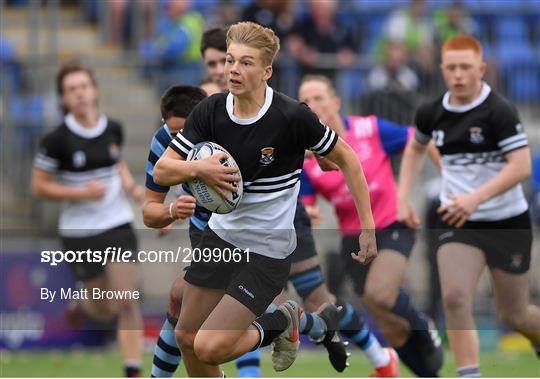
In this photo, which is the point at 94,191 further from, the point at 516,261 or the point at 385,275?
the point at 516,261

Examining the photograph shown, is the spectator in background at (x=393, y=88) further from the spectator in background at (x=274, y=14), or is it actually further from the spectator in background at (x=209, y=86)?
the spectator in background at (x=209, y=86)

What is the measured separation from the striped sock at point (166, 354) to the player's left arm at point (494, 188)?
202cm

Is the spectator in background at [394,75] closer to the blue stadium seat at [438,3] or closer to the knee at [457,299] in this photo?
the blue stadium seat at [438,3]

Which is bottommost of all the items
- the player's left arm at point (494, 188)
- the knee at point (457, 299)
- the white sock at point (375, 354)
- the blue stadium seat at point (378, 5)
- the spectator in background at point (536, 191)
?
the spectator in background at point (536, 191)

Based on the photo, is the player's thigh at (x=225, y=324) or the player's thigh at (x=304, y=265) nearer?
the player's thigh at (x=225, y=324)

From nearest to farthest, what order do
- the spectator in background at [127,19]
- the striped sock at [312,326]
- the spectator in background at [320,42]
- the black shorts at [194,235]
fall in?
the black shorts at [194,235], the striped sock at [312,326], the spectator in background at [320,42], the spectator in background at [127,19]

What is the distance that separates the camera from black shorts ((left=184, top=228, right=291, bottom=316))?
7398 mm

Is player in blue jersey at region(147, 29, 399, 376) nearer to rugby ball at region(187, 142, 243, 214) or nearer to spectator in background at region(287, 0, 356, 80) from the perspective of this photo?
rugby ball at region(187, 142, 243, 214)

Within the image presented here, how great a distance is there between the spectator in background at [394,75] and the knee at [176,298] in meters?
7.50

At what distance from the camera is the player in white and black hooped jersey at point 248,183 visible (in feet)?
23.6

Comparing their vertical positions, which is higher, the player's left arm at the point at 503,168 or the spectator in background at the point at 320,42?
the player's left arm at the point at 503,168

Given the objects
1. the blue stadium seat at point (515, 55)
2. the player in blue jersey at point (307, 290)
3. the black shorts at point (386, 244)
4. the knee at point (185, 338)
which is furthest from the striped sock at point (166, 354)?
the blue stadium seat at point (515, 55)

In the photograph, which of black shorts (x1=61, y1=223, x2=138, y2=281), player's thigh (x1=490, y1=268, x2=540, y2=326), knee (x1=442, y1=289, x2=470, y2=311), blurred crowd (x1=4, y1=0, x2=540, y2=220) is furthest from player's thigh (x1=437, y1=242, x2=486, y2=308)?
blurred crowd (x1=4, y1=0, x2=540, y2=220)

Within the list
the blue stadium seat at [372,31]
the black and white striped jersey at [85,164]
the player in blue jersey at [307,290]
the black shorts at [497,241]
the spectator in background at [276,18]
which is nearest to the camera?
the player in blue jersey at [307,290]
